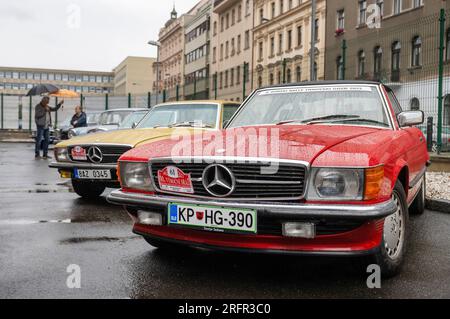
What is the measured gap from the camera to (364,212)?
342cm

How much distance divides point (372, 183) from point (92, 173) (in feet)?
14.5

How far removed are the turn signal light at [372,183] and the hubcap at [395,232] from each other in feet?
1.29

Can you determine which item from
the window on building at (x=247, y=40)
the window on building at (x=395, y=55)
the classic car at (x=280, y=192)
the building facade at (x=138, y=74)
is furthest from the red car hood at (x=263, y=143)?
the building facade at (x=138, y=74)

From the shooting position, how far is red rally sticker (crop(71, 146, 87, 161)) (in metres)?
7.24

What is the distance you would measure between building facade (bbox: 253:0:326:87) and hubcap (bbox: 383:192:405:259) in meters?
32.3

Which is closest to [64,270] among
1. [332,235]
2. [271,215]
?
[271,215]

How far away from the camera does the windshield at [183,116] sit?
769 centimetres

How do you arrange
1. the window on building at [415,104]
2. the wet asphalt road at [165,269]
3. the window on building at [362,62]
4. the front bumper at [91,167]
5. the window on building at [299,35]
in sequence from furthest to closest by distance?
1. the window on building at [299,35]
2. the window on building at [362,62]
3. the window on building at [415,104]
4. the front bumper at [91,167]
5. the wet asphalt road at [165,269]

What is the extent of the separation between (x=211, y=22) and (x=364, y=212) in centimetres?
6214

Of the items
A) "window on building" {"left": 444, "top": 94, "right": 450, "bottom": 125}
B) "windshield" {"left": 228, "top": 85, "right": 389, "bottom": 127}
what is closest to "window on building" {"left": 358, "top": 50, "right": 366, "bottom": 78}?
"window on building" {"left": 444, "top": 94, "right": 450, "bottom": 125}

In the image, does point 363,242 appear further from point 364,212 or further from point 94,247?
point 94,247

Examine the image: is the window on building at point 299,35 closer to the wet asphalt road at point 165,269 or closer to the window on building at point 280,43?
the window on building at point 280,43

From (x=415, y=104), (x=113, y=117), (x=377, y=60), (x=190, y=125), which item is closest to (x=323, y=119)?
(x=190, y=125)

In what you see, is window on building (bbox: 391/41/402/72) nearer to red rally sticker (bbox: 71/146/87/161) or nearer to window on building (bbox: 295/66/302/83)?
window on building (bbox: 295/66/302/83)
